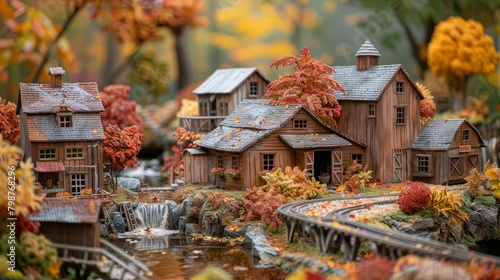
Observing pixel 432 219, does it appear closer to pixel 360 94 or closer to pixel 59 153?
pixel 360 94

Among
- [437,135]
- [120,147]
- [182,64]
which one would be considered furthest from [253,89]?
[182,64]

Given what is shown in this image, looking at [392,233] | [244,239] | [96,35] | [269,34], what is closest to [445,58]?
[269,34]

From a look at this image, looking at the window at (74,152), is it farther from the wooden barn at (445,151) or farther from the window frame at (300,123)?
the wooden barn at (445,151)

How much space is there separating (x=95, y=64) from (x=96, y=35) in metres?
2.16

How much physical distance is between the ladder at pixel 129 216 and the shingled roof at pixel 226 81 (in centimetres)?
1082

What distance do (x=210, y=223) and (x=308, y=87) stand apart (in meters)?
9.07

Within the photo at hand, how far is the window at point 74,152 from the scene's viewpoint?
37.6 meters

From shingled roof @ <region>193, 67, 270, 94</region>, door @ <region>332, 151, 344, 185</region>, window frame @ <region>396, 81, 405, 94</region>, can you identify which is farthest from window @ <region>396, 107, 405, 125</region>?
shingled roof @ <region>193, 67, 270, 94</region>

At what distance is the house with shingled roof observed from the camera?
37094mm

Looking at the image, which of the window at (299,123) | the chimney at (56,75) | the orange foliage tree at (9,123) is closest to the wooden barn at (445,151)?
the window at (299,123)

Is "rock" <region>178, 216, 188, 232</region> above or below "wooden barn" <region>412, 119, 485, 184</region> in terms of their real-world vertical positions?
below

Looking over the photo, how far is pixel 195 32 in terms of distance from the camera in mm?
67062

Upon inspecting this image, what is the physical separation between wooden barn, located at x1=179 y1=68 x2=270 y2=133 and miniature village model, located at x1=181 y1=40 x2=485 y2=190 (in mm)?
4358

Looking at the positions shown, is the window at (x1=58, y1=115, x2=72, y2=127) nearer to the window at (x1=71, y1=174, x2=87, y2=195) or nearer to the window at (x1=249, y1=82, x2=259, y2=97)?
the window at (x1=71, y1=174, x2=87, y2=195)
